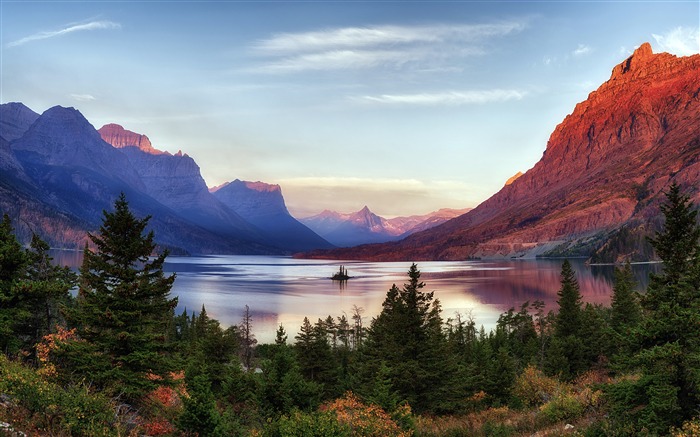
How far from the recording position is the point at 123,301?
2416 centimetres

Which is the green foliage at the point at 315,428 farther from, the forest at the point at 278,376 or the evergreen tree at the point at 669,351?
the evergreen tree at the point at 669,351

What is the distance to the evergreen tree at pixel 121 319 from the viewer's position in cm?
2352

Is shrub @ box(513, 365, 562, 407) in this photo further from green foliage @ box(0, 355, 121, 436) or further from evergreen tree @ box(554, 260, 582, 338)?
green foliage @ box(0, 355, 121, 436)

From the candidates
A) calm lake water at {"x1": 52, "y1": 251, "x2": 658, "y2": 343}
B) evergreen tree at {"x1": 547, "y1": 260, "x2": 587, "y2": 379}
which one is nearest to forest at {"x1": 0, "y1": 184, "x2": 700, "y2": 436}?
evergreen tree at {"x1": 547, "y1": 260, "x2": 587, "y2": 379}

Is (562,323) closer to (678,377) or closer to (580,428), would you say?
(580,428)

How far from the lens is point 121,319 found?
24094 mm

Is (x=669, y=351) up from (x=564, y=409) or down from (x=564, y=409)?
up

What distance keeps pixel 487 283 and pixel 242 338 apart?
130 m

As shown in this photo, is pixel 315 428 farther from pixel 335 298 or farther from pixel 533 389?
pixel 335 298

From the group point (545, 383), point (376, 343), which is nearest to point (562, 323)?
point (545, 383)

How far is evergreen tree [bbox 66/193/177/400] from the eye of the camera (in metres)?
23.5

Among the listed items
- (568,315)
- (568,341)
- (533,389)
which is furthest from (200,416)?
(568,315)

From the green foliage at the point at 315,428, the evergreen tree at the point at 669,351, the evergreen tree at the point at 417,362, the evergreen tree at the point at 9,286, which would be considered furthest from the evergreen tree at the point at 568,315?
the evergreen tree at the point at 9,286

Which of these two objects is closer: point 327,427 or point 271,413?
point 327,427
